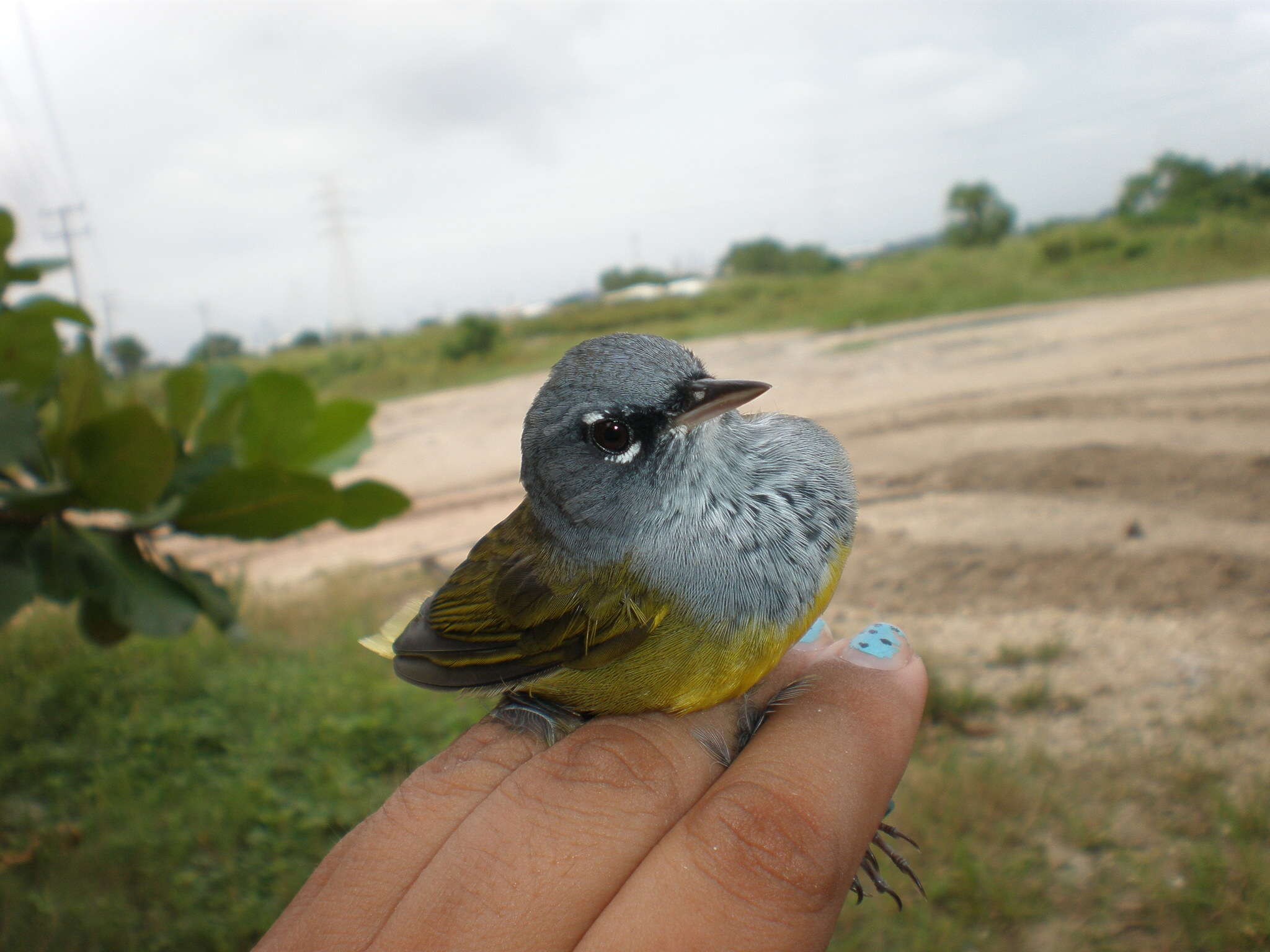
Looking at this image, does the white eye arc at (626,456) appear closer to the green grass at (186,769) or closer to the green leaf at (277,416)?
the green leaf at (277,416)

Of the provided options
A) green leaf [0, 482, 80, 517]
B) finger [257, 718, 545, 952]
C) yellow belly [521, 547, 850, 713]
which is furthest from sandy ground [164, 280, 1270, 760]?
green leaf [0, 482, 80, 517]

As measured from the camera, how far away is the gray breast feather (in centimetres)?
148

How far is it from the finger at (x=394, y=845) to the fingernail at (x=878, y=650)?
0.66 meters

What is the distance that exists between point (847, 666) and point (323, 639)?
12.6ft

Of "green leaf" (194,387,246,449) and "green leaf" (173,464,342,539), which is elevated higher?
"green leaf" (194,387,246,449)

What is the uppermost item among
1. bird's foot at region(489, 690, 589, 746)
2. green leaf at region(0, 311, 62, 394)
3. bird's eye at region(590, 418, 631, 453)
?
green leaf at region(0, 311, 62, 394)

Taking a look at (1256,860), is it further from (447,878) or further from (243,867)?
(243,867)

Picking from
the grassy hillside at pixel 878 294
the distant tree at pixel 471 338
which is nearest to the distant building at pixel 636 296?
the grassy hillside at pixel 878 294

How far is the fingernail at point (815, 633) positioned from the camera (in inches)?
71.3

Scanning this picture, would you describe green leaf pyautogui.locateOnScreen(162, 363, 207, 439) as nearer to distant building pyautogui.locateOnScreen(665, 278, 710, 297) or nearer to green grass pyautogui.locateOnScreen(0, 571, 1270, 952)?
green grass pyautogui.locateOnScreen(0, 571, 1270, 952)

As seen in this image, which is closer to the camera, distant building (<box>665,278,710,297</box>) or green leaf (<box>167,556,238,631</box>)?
green leaf (<box>167,556,238,631</box>)

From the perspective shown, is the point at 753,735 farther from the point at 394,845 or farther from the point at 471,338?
the point at 471,338

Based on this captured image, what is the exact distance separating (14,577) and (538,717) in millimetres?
1381

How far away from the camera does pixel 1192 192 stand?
19.5 m
